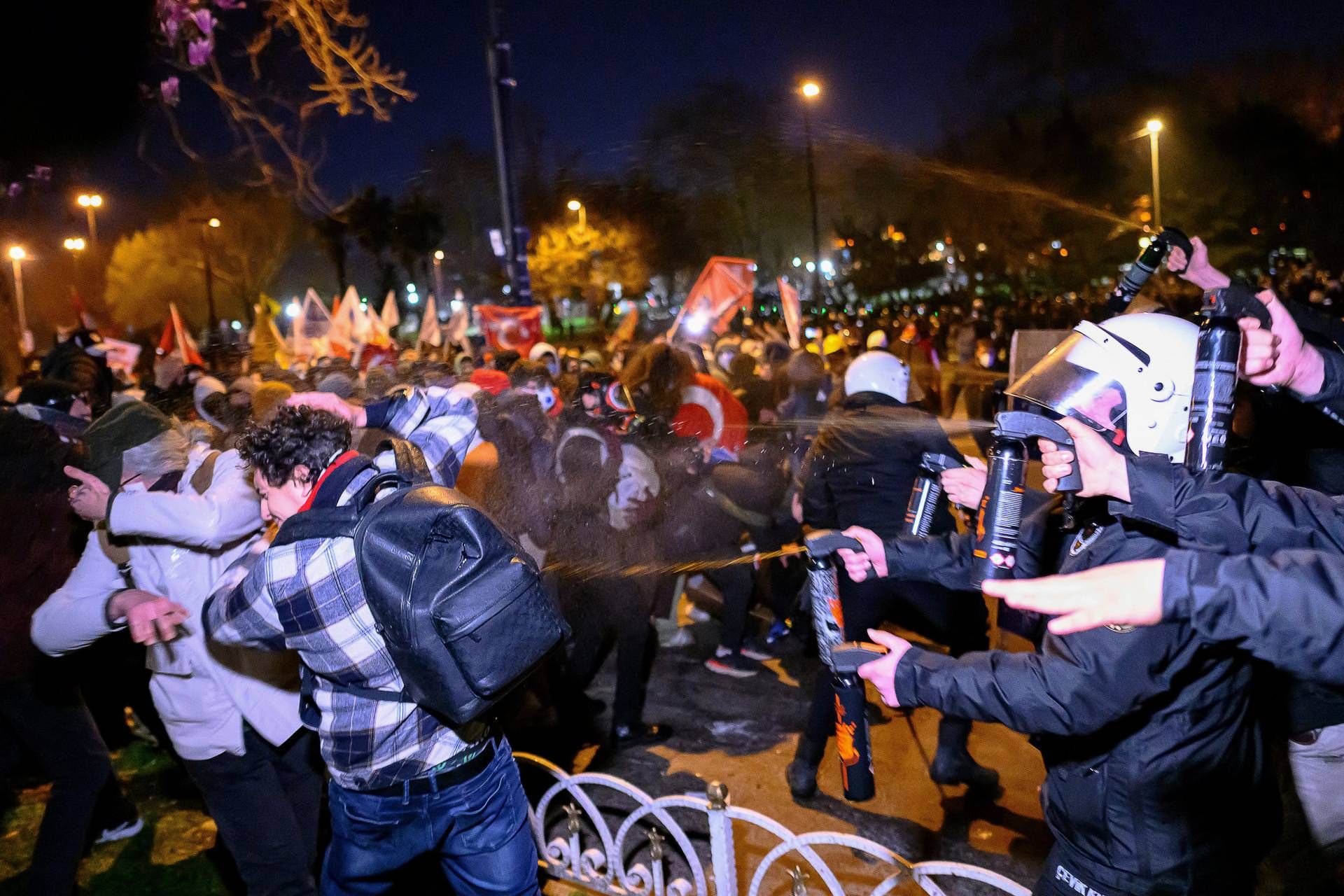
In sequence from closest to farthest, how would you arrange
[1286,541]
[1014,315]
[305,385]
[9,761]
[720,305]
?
[1286,541] < [9,761] < [305,385] < [720,305] < [1014,315]

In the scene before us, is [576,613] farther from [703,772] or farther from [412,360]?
[412,360]

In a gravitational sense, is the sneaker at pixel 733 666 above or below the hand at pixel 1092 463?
below

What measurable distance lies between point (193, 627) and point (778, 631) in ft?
14.9

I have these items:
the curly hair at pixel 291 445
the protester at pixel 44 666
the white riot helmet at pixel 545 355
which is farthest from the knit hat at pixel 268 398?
the white riot helmet at pixel 545 355

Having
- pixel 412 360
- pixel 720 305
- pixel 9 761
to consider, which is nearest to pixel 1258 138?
pixel 720 305

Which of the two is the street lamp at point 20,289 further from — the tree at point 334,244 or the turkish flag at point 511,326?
the turkish flag at point 511,326

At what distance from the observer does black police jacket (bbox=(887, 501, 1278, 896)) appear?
1955 mm

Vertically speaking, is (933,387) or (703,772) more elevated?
(933,387)

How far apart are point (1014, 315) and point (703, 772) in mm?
21270

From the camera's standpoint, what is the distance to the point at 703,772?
4965 millimetres

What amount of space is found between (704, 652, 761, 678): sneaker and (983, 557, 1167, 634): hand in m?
4.96

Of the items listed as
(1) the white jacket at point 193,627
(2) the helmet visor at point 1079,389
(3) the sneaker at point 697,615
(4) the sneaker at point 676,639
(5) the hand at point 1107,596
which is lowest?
(3) the sneaker at point 697,615

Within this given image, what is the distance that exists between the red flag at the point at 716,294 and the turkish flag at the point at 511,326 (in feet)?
6.69

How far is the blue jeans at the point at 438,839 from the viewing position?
8.97ft
